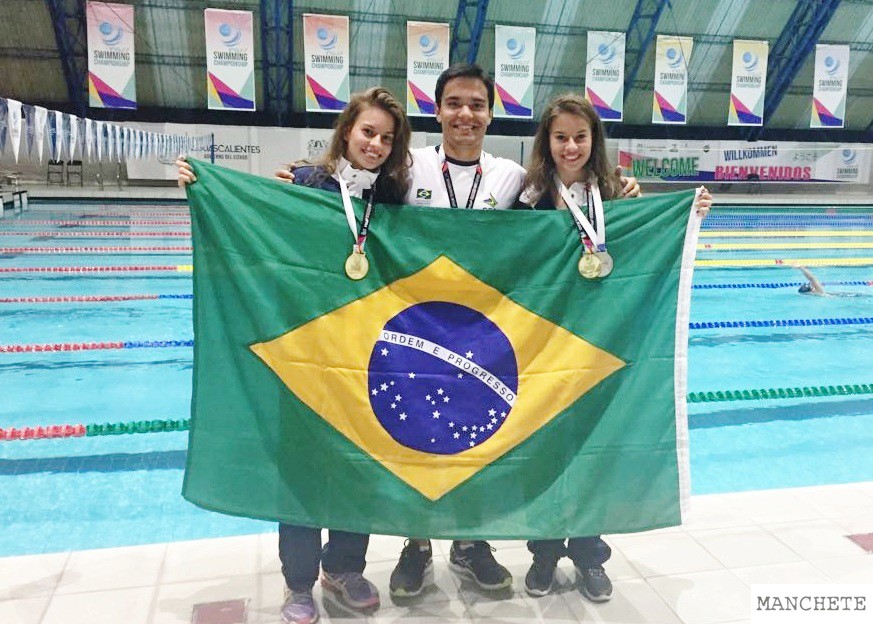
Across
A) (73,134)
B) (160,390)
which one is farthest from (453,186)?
(73,134)

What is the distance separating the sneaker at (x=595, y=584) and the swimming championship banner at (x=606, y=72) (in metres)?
18.5

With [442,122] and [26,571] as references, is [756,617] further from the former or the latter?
[26,571]

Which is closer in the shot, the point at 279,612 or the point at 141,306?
the point at 279,612

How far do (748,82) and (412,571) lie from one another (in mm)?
21648

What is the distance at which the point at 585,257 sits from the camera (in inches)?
89.2

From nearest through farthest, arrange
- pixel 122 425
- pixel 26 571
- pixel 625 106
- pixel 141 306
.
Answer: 1. pixel 26 571
2. pixel 122 425
3. pixel 141 306
4. pixel 625 106

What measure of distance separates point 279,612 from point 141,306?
5.60 m

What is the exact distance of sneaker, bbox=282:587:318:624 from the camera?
226cm

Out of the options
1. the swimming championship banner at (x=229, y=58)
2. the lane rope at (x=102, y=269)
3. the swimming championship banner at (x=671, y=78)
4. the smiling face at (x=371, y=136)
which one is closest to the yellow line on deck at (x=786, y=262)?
the lane rope at (x=102, y=269)

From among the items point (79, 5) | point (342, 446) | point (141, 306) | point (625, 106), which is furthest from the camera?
point (625, 106)

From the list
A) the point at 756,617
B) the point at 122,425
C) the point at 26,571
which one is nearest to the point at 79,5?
the point at 122,425

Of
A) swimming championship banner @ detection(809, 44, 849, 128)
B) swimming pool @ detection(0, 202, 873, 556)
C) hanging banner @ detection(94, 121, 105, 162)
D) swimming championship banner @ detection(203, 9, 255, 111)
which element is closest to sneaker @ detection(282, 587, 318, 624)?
swimming pool @ detection(0, 202, 873, 556)

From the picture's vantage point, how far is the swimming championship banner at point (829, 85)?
20.7 meters

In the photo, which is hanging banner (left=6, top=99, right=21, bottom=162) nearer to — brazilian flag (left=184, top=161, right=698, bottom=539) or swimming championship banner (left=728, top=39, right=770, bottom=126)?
brazilian flag (left=184, top=161, right=698, bottom=539)
